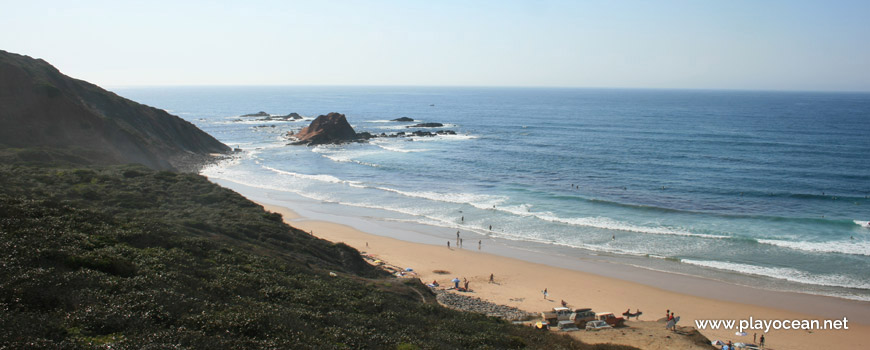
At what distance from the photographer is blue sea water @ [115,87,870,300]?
33156 millimetres

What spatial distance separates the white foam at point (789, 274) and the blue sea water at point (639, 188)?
0.10 metres

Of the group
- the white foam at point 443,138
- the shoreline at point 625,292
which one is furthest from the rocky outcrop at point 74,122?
the white foam at point 443,138

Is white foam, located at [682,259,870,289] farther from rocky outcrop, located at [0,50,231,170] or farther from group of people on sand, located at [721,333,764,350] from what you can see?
rocky outcrop, located at [0,50,231,170]

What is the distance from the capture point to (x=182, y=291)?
47.1 ft

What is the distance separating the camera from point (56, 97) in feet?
144

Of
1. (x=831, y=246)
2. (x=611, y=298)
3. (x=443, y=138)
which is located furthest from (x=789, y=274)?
(x=443, y=138)

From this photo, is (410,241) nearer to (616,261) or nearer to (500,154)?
(616,261)

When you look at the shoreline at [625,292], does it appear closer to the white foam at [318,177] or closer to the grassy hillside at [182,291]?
the grassy hillside at [182,291]

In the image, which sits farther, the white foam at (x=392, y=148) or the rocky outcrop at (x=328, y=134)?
the rocky outcrop at (x=328, y=134)

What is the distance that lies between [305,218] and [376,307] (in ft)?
86.9

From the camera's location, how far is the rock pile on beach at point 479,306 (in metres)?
23.2

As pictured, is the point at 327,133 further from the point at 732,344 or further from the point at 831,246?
the point at 732,344

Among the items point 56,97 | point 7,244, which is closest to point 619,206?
point 7,244

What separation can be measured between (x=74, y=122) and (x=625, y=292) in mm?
46270
